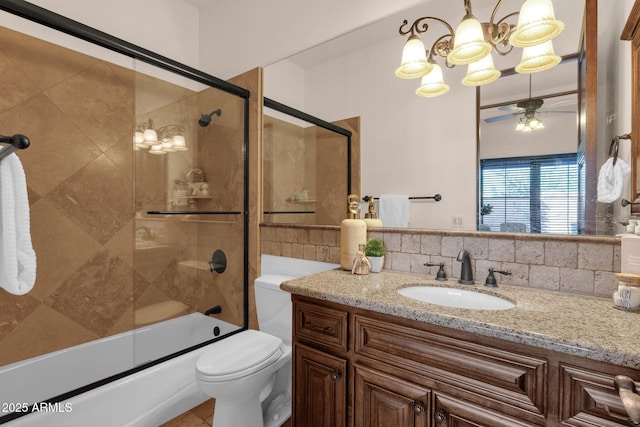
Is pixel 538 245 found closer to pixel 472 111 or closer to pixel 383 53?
pixel 472 111

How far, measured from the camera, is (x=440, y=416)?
0.79 meters

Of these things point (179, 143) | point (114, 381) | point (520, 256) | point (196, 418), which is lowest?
point (196, 418)

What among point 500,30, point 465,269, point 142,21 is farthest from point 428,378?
point 142,21

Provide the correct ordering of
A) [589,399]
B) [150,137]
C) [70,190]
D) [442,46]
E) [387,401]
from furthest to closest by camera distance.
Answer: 1. [150,137]
2. [70,190]
3. [442,46]
4. [387,401]
5. [589,399]

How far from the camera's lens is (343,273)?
4.27 feet

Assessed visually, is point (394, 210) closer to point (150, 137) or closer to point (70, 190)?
point (150, 137)

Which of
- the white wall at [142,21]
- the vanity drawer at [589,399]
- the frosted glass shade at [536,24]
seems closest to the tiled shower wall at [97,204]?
the white wall at [142,21]

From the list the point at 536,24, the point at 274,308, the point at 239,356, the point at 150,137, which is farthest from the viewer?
the point at 150,137

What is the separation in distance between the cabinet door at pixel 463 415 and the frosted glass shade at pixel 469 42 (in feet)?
3.89

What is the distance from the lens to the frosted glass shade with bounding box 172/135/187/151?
215cm

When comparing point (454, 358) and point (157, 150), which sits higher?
point (157, 150)

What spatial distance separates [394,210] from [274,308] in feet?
2.88

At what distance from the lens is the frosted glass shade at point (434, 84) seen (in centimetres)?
129

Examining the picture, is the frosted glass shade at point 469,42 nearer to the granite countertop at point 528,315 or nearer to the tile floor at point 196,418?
the granite countertop at point 528,315
